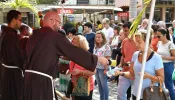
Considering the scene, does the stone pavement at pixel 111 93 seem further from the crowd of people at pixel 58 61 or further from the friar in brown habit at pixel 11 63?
the friar in brown habit at pixel 11 63

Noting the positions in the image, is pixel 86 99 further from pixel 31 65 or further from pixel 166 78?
pixel 166 78

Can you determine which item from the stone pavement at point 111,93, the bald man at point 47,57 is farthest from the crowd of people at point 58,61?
the stone pavement at point 111,93

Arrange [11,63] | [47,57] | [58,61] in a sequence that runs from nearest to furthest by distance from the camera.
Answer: [47,57]
[58,61]
[11,63]

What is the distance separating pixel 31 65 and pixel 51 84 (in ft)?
1.09

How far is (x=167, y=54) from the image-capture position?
7.43 m

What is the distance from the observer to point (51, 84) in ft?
13.6

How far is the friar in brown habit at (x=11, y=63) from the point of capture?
17.9 ft

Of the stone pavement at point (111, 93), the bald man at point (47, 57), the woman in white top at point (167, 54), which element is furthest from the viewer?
the stone pavement at point (111, 93)

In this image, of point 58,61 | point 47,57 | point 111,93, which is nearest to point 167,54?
point 111,93

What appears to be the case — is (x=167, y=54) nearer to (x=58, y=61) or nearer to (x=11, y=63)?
(x=11, y=63)

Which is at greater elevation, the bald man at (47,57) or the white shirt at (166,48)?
the bald man at (47,57)

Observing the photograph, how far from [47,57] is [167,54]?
4086 millimetres

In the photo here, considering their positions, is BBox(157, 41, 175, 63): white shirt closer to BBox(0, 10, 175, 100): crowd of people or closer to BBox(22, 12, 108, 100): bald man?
BBox(0, 10, 175, 100): crowd of people

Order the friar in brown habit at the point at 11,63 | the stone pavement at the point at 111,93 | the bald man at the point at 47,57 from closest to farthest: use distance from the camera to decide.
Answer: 1. the bald man at the point at 47,57
2. the friar in brown habit at the point at 11,63
3. the stone pavement at the point at 111,93
